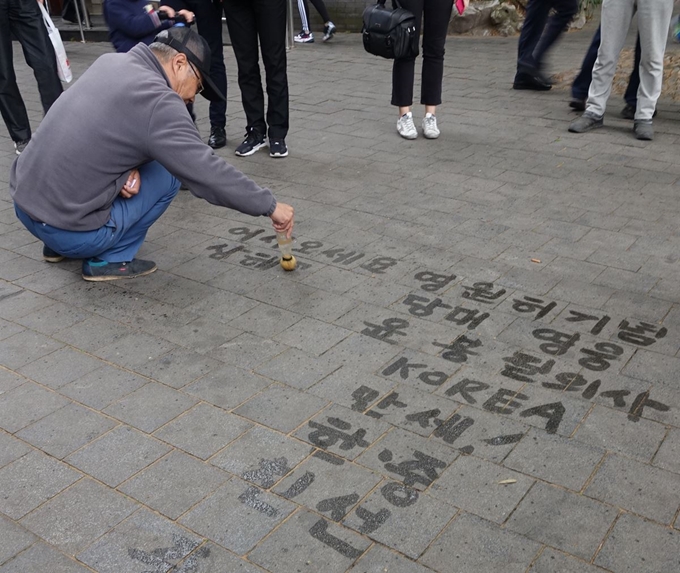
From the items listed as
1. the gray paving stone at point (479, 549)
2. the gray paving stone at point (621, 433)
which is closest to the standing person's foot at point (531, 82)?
the gray paving stone at point (621, 433)

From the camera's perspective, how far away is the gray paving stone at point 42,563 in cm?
250

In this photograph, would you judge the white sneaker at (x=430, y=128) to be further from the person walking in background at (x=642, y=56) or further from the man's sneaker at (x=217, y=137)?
the man's sneaker at (x=217, y=137)

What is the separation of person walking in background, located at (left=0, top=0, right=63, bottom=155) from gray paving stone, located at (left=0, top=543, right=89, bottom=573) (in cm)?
482

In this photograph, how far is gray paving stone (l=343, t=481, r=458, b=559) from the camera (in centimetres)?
259

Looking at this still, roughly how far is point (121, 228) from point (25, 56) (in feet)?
9.99

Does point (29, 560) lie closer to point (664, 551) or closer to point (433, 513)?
point (433, 513)

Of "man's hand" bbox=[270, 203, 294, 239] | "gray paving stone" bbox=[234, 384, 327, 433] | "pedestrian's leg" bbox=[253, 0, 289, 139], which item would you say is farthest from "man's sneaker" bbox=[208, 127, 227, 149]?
"gray paving stone" bbox=[234, 384, 327, 433]

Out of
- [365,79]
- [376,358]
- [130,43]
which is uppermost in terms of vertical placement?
[130,43]

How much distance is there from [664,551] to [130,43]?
184 inches

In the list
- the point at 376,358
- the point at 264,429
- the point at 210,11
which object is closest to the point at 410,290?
the point at 376,358

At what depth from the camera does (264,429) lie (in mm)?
3158

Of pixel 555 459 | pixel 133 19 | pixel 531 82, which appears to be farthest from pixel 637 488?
pixel 531 82

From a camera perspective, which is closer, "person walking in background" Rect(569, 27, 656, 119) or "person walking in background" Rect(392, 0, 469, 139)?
"person walking in background" Rect(392, 0, 469, 139)

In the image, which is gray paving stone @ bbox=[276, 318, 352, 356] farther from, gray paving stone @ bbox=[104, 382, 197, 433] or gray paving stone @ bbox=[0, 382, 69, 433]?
gray paving stone @ bbox=[0, 382, 69, 433]
